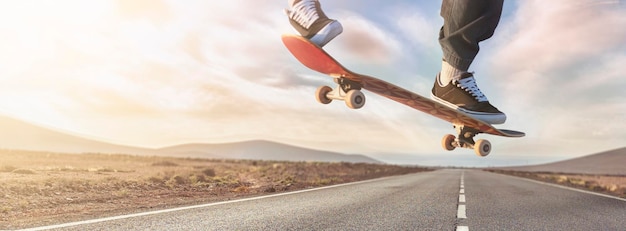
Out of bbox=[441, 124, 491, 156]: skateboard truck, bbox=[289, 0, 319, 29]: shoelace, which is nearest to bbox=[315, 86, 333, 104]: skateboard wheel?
bbox=[289, 0, 319, 29]: shoelace

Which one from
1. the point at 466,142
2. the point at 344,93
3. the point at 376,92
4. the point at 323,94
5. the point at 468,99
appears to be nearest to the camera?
the point at 344,93

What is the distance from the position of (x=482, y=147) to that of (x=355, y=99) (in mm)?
2511

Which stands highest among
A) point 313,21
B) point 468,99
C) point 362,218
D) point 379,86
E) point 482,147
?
point 313,21

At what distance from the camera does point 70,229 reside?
14.7ft

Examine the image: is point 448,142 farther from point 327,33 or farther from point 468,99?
point 327,33

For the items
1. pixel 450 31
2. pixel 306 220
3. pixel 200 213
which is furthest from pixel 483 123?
pixel 200 213

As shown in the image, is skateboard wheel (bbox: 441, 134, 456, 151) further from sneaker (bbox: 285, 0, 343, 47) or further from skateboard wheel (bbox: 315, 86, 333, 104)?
sneaker (bbox: 285, 0, 343, 47)

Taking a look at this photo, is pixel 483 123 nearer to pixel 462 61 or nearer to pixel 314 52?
pixel 462 61

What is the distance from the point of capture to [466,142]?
6.63m

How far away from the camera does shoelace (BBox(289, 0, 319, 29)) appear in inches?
174

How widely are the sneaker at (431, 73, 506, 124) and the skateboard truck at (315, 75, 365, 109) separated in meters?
1.34

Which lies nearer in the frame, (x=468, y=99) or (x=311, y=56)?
(x=311, y=56)

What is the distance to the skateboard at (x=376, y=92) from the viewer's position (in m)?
4.86

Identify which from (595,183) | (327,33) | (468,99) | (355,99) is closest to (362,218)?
(355,99)
